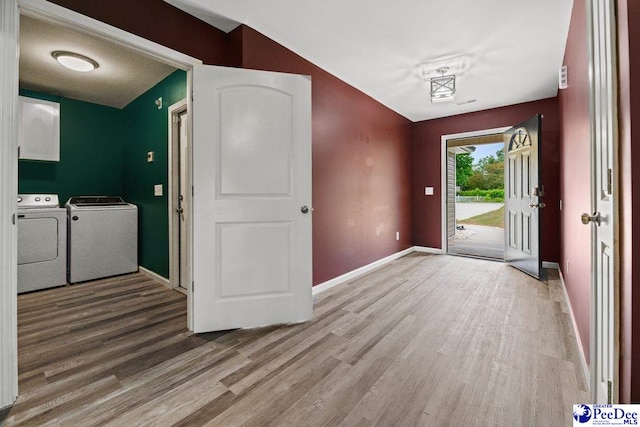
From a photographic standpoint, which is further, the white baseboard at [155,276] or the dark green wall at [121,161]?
the dark green wall at [121,161]

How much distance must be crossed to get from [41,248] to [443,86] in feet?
16.1

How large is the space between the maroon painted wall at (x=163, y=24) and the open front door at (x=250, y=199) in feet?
1.02

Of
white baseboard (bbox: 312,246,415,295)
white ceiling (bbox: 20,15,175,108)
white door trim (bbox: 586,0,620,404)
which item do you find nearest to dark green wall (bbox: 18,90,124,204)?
white ceiling (bbox: 20,15,175,108)

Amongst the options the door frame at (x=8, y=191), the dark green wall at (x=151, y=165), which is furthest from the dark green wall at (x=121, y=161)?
the door frame at (x=8, y=191)

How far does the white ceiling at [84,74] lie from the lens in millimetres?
2490

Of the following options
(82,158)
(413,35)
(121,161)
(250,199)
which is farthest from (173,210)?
(413,35)

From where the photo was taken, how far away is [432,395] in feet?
4.62

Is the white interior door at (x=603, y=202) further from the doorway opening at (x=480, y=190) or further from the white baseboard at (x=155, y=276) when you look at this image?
the doorway opening at (x=480, y=190)

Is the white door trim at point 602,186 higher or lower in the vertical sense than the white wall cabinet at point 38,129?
lower

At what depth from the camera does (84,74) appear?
10.5 feet

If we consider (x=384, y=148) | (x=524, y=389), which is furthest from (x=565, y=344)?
(x=384, y=148)

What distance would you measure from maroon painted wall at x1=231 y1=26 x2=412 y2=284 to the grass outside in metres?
6.79

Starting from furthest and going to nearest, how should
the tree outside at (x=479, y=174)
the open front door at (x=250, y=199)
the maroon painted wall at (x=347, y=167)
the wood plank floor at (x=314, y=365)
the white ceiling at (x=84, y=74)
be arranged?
the tree outside at (x=479, y=174) < the maroon painted wall at (x=347, y=167) < the white ceiling at (x=84, y=74) < the open front door at (x=250, y=199) < the wood plank floor at (x=314, y=365)

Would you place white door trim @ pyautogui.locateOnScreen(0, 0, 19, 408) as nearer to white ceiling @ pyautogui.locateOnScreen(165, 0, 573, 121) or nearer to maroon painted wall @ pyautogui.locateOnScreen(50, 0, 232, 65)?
maroon painted wall @ pyautogui.locateOnScreen(50, 0, 232, 65)
